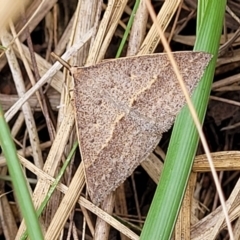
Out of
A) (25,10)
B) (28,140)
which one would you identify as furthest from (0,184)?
(25,10)

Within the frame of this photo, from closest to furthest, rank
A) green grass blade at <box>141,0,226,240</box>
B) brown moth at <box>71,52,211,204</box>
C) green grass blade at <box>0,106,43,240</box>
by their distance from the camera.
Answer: green grass blade at <box>0,106,43,240</box>, green grass blade at <box>141,0,226,240</box>, brown moth at <box>71,52,211,204</box>

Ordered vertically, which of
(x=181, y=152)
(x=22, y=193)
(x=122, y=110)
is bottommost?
(x=22, y=193)

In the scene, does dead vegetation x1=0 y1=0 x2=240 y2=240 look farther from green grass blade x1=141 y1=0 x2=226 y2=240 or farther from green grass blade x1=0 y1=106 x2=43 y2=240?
green grass blade x1=0 y1=106 x2=43 y2=240

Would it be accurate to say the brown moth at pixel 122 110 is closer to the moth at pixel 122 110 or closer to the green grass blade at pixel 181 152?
the moth at pixel 122 110

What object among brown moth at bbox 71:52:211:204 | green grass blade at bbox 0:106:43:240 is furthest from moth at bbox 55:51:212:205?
green grass blade at bbox 0:106:43:240

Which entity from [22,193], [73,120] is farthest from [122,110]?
[22,193]

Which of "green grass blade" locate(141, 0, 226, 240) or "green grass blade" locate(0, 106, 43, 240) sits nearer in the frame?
"green grass blade" locate(0, 106, 43, 240)

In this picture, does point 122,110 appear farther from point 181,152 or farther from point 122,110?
point 181,152
